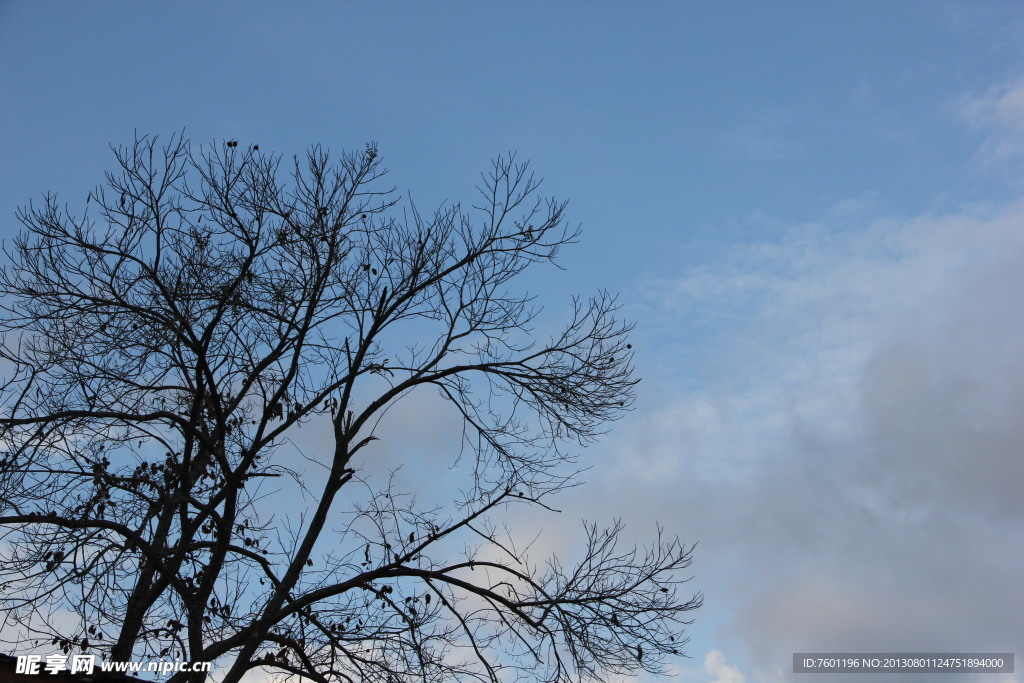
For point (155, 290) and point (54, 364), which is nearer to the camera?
point (54, 364)

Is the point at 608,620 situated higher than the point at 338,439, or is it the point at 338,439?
the point at 338,439

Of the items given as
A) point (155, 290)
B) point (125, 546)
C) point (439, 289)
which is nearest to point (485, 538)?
point (439, 289)

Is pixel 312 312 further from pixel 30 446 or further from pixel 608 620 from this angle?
pixel 608 620

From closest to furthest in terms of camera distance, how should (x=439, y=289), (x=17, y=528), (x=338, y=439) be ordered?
1. (x=17, y=528)
2. (x=338, y=439)
3. (x=439, y=289)

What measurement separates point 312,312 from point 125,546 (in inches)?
127

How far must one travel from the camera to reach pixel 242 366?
10.8 meters

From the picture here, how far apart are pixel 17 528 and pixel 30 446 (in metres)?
0.76

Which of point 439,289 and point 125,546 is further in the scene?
point 439,289

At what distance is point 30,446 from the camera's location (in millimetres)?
8758

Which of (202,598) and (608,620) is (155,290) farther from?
(608,620)

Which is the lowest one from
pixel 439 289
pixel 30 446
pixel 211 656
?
pixel 211 656

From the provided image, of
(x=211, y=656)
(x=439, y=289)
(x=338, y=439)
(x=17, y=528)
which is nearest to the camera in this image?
(x=17, y=528)

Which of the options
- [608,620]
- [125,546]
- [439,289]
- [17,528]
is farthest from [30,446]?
[608,620]

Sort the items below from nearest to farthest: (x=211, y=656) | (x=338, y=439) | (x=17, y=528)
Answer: (x=17, y=528)
(x=211, y=656)
(x=338, y=439)
